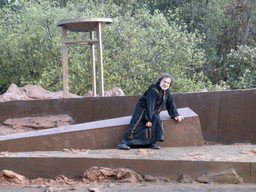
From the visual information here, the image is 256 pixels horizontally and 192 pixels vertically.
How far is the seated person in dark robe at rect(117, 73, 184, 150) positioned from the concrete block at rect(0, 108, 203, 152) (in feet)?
0.49

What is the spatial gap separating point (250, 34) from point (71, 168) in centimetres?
1439

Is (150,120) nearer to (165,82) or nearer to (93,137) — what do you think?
(165,82)

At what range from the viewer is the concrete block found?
5.29 meters

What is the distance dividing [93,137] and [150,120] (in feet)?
3.02

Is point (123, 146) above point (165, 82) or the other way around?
the other way around

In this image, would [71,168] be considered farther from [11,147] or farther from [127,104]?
[127,104]

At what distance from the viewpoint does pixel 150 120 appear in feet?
18.0

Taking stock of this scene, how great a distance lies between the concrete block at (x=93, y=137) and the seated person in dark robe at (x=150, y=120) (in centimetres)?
15

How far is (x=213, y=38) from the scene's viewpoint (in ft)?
58.2

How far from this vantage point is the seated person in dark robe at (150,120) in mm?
5445

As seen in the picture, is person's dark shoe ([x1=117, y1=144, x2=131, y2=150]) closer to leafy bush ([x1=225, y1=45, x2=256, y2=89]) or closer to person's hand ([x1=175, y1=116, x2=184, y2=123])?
person's hand ([x1=175, y1=116, x2=184, y2=123])

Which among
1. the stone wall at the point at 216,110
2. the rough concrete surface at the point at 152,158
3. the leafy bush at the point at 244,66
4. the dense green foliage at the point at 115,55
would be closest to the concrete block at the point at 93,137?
the rough concrete surface at the point at 152,158

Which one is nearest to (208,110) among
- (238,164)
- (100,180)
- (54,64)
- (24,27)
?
(238,164)

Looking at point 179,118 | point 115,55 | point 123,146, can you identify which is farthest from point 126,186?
point 115,55
